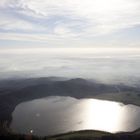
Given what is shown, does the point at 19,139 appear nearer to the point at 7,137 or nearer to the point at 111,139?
the point at 7,137

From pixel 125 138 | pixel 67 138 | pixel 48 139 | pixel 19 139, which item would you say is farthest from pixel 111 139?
pixel 19 139

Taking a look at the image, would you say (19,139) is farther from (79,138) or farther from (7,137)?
(79,138)

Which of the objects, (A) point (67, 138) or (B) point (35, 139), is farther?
(A) point (67, 138)

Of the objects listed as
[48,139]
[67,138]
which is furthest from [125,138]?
[48,139]

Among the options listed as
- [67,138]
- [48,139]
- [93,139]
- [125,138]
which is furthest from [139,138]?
[48,139]

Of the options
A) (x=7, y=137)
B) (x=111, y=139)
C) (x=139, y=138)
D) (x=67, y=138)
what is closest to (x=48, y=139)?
(x=67, y=138)

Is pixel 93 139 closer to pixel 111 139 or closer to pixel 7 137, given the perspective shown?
pixel 111 139
